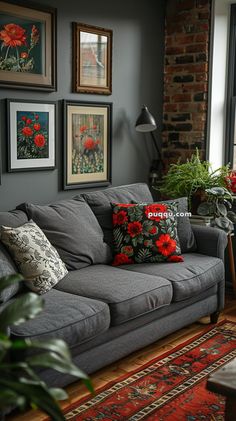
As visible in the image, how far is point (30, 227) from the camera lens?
303 cm

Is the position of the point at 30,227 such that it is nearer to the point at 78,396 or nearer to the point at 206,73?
the point at 78,396

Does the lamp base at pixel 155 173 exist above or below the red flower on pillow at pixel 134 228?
above

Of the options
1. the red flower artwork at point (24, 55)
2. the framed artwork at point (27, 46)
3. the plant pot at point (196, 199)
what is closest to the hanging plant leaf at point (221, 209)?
the plant pot at point (196, 199)

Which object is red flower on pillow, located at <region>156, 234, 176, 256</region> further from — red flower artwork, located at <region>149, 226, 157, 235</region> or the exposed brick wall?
the exposed brick wall

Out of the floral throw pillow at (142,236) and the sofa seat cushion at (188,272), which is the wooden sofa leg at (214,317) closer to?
the sofa seat cushion at (188,272)

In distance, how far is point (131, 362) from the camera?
3.12 metres

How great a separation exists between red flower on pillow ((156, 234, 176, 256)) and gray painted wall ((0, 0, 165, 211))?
84cm

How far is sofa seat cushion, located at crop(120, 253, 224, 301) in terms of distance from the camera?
10.7 feet

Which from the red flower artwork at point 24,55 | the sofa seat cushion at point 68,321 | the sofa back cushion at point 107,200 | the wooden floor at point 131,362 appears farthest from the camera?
the sofa back cushion at point 107,200

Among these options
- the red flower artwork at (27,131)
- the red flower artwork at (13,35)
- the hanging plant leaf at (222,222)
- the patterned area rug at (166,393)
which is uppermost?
the red flower artwork at (13,35)

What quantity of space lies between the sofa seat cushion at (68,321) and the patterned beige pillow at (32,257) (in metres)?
0.09

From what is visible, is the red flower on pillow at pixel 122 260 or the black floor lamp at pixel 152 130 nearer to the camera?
the red flower on pillow at pixel 122 260

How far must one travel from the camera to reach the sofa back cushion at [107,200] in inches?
143

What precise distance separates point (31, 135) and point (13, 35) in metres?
0.65
